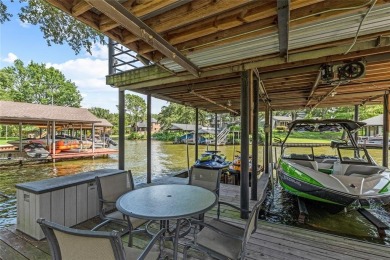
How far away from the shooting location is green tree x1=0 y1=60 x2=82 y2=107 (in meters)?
23.1

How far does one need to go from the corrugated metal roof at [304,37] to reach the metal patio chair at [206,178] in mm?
1832

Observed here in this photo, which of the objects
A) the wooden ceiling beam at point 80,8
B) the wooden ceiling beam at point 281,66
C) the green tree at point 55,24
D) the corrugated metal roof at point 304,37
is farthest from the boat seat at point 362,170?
the green tree at point 55,24

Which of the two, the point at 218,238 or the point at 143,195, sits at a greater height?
the point at 143,195

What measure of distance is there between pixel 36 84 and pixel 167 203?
103 ft

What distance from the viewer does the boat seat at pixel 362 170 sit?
3838 mm

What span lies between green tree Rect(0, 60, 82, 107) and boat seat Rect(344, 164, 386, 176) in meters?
30.6

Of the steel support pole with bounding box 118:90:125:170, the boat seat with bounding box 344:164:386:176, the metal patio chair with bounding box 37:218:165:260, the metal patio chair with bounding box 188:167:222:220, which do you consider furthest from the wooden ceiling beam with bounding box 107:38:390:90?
the metal patio chair with bounding box 37:218:165:260

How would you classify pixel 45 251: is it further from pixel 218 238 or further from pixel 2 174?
pixel 2 174

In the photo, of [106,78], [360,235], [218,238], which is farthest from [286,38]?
[106,78]

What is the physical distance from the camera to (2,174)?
29.5ft

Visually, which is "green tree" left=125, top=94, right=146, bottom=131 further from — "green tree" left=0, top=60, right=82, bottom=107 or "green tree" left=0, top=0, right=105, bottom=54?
"green tree" left=0, top=0, right=105, bottom=54

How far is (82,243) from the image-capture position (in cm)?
119

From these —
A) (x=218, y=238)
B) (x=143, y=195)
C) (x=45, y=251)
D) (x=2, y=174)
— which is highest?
(x=143, y=195)

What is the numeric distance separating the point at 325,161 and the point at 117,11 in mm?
6090
